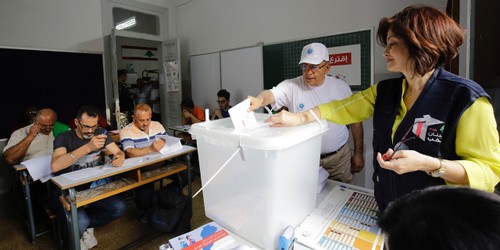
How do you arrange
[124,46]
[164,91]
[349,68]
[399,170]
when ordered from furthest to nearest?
[124,46] → [164,91] → [349,68] → [399,170]

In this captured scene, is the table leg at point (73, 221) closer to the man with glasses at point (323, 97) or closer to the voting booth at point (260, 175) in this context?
the voting booth at point (260, 175)

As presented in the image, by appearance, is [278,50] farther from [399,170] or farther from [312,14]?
[399,170]

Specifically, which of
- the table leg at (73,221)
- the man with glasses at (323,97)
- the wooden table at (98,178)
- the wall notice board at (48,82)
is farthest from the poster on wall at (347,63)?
the wall notice board at (48,82)

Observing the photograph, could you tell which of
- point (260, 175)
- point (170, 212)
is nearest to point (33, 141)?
point (170, 212)

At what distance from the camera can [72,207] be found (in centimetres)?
172

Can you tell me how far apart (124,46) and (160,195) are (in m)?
4.79

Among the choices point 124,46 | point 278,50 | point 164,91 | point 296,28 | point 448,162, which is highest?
point 124,46

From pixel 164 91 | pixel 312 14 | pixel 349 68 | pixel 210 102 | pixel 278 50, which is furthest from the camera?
pixel 164 91

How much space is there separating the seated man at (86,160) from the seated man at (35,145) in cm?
57

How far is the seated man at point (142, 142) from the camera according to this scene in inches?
94.8

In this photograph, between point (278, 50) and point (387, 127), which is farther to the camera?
point (278, 50)

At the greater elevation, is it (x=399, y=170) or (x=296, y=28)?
(x=296, y=28)

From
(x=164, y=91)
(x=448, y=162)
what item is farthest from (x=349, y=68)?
(x=164, y=91)

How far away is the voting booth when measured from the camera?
0.73 meters
